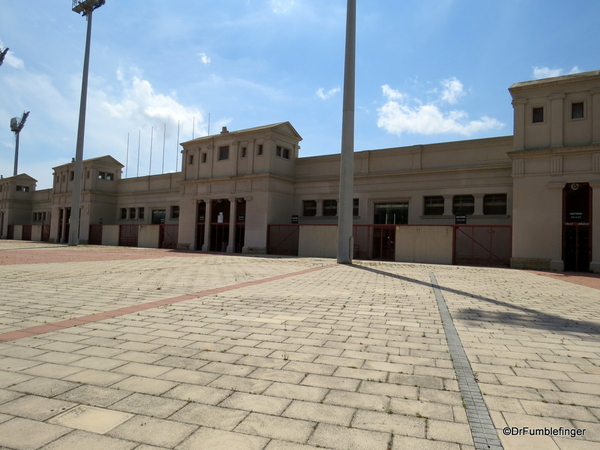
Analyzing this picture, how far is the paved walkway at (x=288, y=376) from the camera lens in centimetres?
276

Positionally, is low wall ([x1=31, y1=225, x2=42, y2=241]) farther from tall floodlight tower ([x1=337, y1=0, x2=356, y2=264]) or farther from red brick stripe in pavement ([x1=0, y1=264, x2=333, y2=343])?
red brick stripe in pavement ([x1=0, y1=264, x2=333, y2=343])

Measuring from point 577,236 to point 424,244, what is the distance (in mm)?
8217

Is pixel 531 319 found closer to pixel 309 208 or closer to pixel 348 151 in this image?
pixel 348 151

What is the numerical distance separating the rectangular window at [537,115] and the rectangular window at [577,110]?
4.86ft

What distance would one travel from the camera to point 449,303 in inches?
351

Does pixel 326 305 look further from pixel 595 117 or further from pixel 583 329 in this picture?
pixel 595 117

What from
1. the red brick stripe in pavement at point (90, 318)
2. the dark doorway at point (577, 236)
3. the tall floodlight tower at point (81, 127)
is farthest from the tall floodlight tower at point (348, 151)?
the tall floodlight tower at point (81, 127)

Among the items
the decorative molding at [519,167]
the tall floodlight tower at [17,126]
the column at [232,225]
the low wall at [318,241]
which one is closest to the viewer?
the decorative molding at [519,167]

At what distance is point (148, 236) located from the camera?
42125 mm

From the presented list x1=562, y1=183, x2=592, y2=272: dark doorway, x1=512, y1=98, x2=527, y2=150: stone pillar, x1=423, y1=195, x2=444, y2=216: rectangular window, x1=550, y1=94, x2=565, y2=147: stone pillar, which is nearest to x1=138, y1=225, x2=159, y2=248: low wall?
x1=423, y1=195, x2=444, y2=216: rectangular window

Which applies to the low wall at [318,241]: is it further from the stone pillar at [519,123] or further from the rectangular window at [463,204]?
the stone pillar at [519,123]

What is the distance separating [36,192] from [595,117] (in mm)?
72533

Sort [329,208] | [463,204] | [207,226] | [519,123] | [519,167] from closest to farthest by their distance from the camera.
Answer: [519,167] < [519,123] < [463,204] < [329,208] < [207,226]

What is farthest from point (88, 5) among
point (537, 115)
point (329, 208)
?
point (537, 115)
